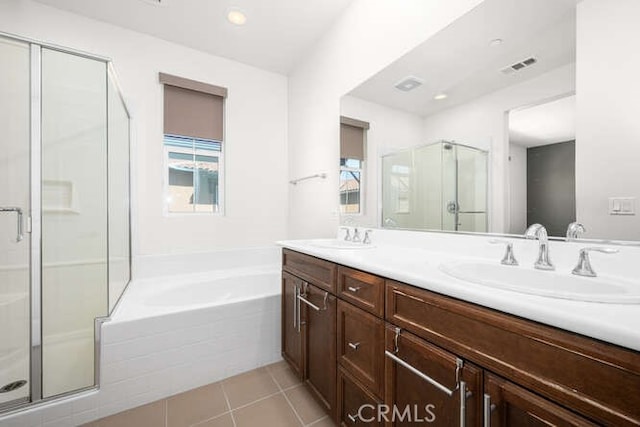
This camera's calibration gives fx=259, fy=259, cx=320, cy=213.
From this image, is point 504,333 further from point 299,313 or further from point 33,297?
point 33,297

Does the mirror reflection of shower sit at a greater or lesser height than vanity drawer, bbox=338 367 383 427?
greater

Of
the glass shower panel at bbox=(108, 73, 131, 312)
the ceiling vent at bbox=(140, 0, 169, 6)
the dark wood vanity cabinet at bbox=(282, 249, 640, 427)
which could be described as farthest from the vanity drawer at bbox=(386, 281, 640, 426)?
the ceiling vent at bbox=(140, 0, 169, 6)

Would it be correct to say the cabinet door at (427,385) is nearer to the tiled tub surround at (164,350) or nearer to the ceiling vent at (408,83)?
the tiled tub surround at (164,350)

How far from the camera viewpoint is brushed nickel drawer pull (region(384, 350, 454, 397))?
687 mm

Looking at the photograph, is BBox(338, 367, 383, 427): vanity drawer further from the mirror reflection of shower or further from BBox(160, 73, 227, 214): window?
BBox(160, 73, 227, 214): window

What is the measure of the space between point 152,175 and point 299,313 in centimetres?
178

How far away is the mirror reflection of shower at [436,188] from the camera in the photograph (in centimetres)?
120

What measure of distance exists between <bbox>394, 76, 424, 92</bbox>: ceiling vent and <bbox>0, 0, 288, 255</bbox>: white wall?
1571 mm

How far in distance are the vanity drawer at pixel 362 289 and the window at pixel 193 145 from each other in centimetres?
186

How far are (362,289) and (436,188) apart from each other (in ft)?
2.40

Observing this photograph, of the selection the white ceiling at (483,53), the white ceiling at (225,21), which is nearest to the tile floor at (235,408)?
the white ceiling at (483,53)

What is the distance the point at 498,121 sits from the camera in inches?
44.5

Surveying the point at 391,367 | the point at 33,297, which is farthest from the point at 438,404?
the point at 33,297

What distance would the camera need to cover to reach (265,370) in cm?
174
